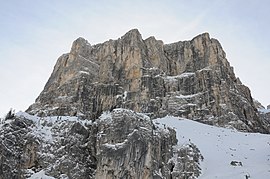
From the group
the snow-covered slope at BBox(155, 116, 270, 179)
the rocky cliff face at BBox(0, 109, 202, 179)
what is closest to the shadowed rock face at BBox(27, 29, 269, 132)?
the snow-covered slope at BBox(155, 116, 270, 179)

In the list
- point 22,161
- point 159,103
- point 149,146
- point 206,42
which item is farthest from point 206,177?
point 206,42

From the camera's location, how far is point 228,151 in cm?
4134

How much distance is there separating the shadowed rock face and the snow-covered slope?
13.8 meters

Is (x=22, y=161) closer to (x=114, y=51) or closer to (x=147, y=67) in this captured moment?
(x=147, y=67)

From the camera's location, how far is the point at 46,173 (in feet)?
109

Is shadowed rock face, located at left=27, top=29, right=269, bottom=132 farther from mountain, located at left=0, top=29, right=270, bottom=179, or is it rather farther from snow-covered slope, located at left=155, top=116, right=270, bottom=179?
snow-covered slope, located at left=155, top=116, right=270, bottom=179

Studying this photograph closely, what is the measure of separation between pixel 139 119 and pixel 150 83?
1469 inches

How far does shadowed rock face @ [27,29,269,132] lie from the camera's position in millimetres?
66500

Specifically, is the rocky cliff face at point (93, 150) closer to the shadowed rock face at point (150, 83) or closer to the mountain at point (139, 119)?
the mountain at point (139, 119)

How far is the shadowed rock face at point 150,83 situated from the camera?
66.5 meters

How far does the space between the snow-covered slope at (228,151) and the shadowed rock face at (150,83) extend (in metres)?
13.8

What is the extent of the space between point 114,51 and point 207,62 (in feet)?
66.2

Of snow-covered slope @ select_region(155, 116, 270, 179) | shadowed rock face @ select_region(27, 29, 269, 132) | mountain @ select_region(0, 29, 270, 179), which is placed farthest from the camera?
shadowed rock face @ select_region(27, 29, 269, 132)

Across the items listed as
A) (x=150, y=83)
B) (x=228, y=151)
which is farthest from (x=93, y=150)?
(x=150, y=83)
